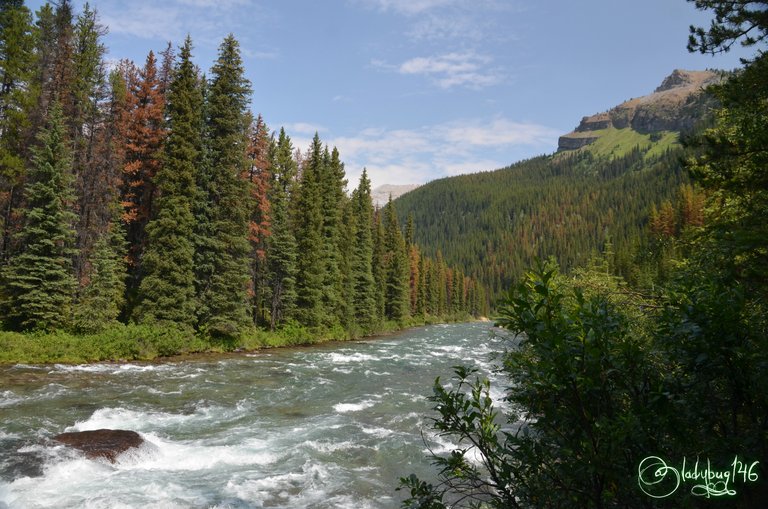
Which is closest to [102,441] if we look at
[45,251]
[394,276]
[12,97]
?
[45,251]

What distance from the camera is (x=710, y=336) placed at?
304cm

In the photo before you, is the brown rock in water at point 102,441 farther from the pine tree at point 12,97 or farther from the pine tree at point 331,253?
the pine tree at point 331,253

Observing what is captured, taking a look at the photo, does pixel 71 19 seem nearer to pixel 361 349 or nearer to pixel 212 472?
pixel 361 349

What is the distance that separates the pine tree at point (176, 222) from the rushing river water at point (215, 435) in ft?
15.2

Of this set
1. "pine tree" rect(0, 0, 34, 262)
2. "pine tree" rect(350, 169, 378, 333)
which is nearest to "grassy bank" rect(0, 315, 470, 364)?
"pine tree" rect(0, 0, 34, 262)

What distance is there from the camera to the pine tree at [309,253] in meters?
38.5

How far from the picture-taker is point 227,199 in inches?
1183

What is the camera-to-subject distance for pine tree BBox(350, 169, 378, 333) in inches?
1950

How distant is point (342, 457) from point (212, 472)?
3.13m

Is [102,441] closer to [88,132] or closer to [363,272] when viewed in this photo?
[88,132]

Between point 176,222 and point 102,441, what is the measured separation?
18.6m

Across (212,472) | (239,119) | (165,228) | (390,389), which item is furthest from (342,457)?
(239,119)

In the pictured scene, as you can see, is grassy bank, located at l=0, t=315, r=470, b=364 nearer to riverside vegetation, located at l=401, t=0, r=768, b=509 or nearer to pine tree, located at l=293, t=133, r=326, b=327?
pine tree, located at l=293, t=133, r=326, b=327

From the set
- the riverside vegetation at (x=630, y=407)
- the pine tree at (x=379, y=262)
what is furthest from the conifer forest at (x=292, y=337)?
the pine tree at (x=379, y=262)
